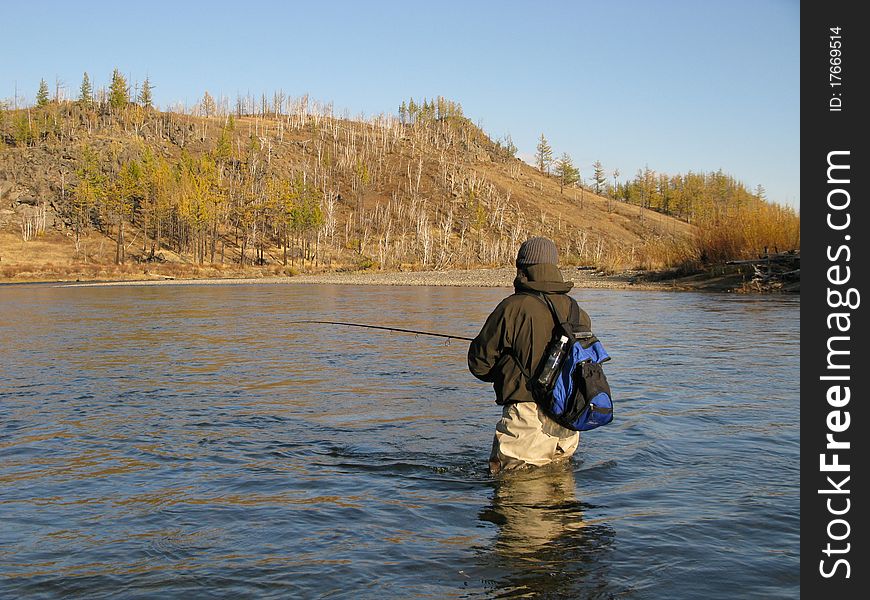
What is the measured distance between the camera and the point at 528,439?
648 centimetres

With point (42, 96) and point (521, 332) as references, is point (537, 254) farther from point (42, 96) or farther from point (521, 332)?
point (42, 96)

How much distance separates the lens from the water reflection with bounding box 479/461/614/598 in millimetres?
4836

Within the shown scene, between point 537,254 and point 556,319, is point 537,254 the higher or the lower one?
the higher one

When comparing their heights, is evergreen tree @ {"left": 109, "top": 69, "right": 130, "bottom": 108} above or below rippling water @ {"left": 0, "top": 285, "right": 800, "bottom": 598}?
above

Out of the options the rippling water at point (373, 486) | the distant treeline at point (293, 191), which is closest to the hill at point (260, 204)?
the distant treeline at point (293, 191)

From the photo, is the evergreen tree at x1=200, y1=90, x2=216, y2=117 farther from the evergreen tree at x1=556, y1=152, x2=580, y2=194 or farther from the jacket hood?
the jacket hood

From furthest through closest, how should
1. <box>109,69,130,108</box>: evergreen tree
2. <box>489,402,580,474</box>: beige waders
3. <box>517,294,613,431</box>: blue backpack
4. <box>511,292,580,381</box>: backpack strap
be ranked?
<box>109,69,130,108</box>: evergreen tree, <box>489,402,580,474</box>: beige waders, <box>511,292,580,381</box>: backpack strap, <box>517,294,613,431</box>: blue backpack

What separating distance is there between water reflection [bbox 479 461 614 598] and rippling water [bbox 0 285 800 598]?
18 millimetres

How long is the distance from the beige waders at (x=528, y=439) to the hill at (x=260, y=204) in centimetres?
4088

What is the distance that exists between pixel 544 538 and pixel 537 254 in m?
2.03

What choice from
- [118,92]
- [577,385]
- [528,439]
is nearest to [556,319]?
[577,385]

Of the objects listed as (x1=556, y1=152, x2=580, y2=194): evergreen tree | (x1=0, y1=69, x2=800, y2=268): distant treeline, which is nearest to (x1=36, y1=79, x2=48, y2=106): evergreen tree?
(x1=0, y1=69, x2=800, y2=268): distant treeline

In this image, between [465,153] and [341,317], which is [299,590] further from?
[465,153]

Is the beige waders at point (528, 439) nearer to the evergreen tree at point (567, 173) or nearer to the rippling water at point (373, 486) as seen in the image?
the rippling water at point (373, 486)
